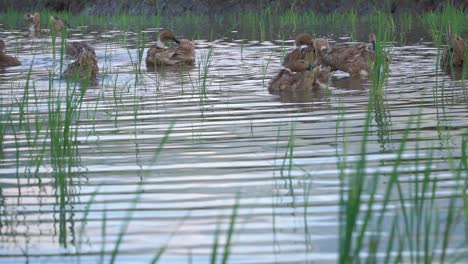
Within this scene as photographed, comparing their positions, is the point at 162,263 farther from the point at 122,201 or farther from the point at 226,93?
the point at 226,93

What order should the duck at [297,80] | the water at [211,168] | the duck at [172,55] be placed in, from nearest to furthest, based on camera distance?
the water at [211,168] → the duck at [297,80] → the duck at [172,55]

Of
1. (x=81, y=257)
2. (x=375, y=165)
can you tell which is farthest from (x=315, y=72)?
(x=81, y=257)

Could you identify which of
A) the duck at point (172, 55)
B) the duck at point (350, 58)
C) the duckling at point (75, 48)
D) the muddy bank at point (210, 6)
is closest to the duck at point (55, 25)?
the duckling at point (75, 48)

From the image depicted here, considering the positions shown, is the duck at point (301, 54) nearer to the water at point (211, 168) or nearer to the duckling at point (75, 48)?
the water at point (211, 168)

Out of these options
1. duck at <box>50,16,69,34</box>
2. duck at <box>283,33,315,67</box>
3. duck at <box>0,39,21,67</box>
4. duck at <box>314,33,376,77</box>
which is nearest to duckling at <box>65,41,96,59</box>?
duck at <box>50,16,69,34</box>

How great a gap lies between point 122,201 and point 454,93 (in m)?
5.13

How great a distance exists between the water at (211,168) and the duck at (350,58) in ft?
3.84

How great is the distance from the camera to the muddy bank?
3056 centimetres

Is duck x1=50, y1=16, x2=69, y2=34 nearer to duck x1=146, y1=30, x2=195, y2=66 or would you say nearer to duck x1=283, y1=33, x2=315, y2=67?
duck x1=146, y1=30, x2=195, y2=66

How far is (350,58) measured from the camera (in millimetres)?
12828

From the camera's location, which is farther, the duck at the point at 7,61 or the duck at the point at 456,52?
the duck at the point at 7,61

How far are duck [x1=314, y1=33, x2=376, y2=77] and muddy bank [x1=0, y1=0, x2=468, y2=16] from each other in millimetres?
12075

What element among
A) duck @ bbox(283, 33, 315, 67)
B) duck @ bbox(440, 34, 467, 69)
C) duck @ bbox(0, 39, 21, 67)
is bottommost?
duck @ bbox(0, 39, 21, 67)

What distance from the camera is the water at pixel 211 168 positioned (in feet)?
15.3
